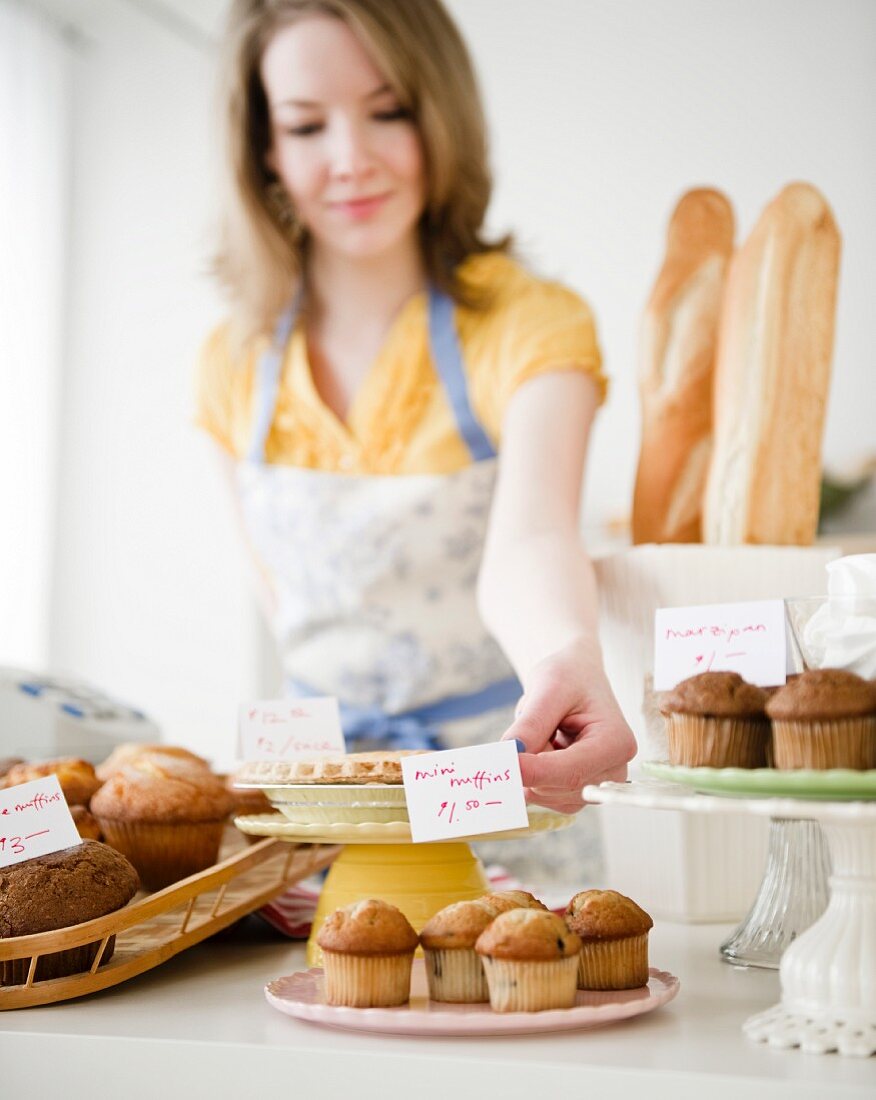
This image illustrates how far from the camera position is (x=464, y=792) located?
82 centimetres

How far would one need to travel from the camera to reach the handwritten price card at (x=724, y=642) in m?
0.80

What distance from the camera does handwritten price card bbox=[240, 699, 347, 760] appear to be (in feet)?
3.78

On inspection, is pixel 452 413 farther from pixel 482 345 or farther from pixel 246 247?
pixel 246 247

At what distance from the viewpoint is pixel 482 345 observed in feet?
5.90

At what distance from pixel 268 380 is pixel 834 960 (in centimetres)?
→ 137

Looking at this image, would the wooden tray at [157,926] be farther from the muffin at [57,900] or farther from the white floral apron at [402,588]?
the white floral apron at [402,588]

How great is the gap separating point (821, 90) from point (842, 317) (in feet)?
2.18

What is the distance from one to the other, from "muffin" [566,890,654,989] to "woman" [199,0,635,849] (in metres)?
0.82

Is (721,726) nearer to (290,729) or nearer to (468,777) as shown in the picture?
(468,777)

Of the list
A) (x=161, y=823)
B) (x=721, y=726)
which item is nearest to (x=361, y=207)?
(x=161, y=823)

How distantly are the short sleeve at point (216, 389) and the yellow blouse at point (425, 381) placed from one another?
0.08 meters

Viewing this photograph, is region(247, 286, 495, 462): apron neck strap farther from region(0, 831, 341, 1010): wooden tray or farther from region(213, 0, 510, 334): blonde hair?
region(0, 831, 341, 1010): wooden tray

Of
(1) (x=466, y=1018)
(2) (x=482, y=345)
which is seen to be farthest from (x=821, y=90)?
(1) (x=466, y=1018)

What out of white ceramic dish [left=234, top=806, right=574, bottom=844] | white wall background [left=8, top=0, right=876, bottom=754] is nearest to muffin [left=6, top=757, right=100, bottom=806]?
white ceramic dish [left=234, top=806, right=574, bottom=844]
